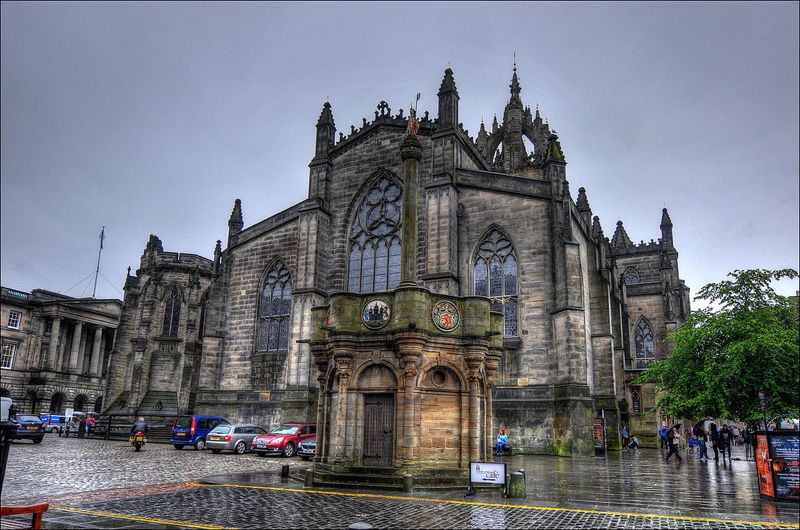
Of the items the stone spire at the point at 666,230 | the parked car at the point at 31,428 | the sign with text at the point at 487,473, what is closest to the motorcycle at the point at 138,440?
the parked car at the point at 31,428

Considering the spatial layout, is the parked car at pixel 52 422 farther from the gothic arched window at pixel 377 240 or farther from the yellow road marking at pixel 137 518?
the yellow road marking at pixel 137 518

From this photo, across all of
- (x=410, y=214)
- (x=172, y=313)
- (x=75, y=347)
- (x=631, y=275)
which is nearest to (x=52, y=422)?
(x=172, y=313)

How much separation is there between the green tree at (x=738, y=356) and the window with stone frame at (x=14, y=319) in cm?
5682

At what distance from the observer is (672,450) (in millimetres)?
23172

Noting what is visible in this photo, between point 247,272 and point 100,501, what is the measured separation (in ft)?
79.9

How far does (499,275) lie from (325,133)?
549 inches

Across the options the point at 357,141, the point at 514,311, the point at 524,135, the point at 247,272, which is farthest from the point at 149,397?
the point at 524,135

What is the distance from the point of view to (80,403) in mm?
61469

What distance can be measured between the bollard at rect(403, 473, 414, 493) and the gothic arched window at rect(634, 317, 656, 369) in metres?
36.6

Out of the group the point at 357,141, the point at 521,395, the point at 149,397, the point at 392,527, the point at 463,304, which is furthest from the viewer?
the point at 149,397

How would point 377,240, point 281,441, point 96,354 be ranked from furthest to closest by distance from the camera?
point 96,354, point 377,240, point 281,441

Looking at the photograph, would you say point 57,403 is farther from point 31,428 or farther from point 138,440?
point 138,440

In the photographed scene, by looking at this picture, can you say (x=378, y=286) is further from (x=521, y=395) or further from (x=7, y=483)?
(x=7, y=483)

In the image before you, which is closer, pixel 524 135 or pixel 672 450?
pixel 672 450
